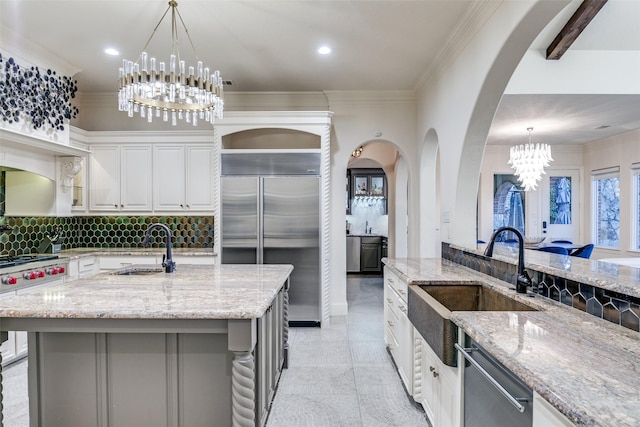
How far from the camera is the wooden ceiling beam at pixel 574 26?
300 cm

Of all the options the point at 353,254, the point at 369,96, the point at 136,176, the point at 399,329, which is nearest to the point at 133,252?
the point at 136,176

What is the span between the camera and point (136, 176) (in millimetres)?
4613

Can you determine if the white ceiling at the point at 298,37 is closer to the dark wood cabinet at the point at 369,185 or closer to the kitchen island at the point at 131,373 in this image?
the kitchen island at the point at 131,373

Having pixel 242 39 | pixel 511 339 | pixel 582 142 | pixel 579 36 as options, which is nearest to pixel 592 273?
pixel 511 339

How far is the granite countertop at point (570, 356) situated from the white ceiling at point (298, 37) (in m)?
2.34

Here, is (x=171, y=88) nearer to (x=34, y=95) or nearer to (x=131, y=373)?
(x=131, y=373)

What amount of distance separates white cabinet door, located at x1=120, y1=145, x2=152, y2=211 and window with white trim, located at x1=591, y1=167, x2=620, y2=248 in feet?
25.0

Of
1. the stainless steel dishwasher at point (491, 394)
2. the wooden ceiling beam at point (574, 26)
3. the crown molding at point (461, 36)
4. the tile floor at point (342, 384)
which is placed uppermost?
the wooden ceiling beam at point (574, 26)

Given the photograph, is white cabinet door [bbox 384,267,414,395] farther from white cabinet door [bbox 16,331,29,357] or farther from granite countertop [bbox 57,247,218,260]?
white cabinet door [bbox 16,331,29,357]

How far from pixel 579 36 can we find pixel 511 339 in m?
3.61

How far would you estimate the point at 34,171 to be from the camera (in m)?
3.67

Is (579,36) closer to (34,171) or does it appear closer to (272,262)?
(272,262)

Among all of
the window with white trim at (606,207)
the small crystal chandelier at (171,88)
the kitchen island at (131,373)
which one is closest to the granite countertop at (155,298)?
the kitchen island at (131,373)

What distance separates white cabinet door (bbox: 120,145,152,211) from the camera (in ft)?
15.1
